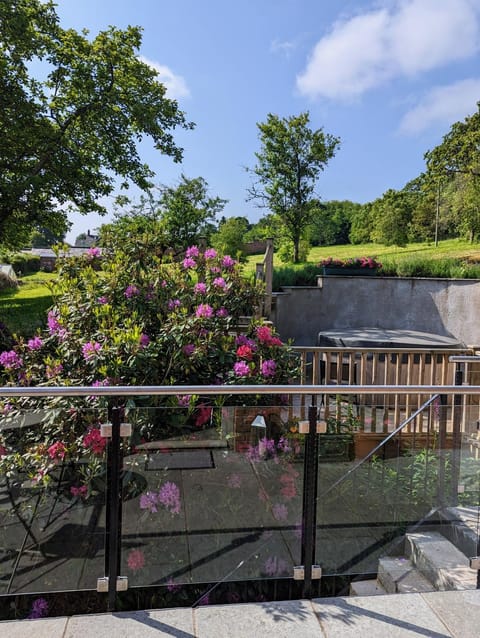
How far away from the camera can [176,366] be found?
3.57 meters

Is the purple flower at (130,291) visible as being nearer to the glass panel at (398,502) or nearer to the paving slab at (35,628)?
the glass panel at (398,502)

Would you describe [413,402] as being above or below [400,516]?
above

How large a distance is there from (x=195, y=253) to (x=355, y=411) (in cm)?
280

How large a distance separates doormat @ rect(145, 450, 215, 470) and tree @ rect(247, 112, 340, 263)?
11726mm

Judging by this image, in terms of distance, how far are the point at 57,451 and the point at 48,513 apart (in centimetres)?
26

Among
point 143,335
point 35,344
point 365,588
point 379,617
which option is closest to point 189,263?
point 143,335

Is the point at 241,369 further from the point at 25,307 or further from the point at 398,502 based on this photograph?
the point at 25,307

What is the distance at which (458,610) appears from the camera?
1875 mm

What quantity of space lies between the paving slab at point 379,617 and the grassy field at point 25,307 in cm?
360

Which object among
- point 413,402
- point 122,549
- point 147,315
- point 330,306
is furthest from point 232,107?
point 122,549

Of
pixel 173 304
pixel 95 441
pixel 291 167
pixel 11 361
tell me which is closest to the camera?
pixel 95 441

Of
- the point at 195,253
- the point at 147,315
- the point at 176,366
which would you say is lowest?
the point at 176,366

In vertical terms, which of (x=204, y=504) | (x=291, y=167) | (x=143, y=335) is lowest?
(x=204, y=504)

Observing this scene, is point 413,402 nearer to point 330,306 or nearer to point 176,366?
point 176,366
